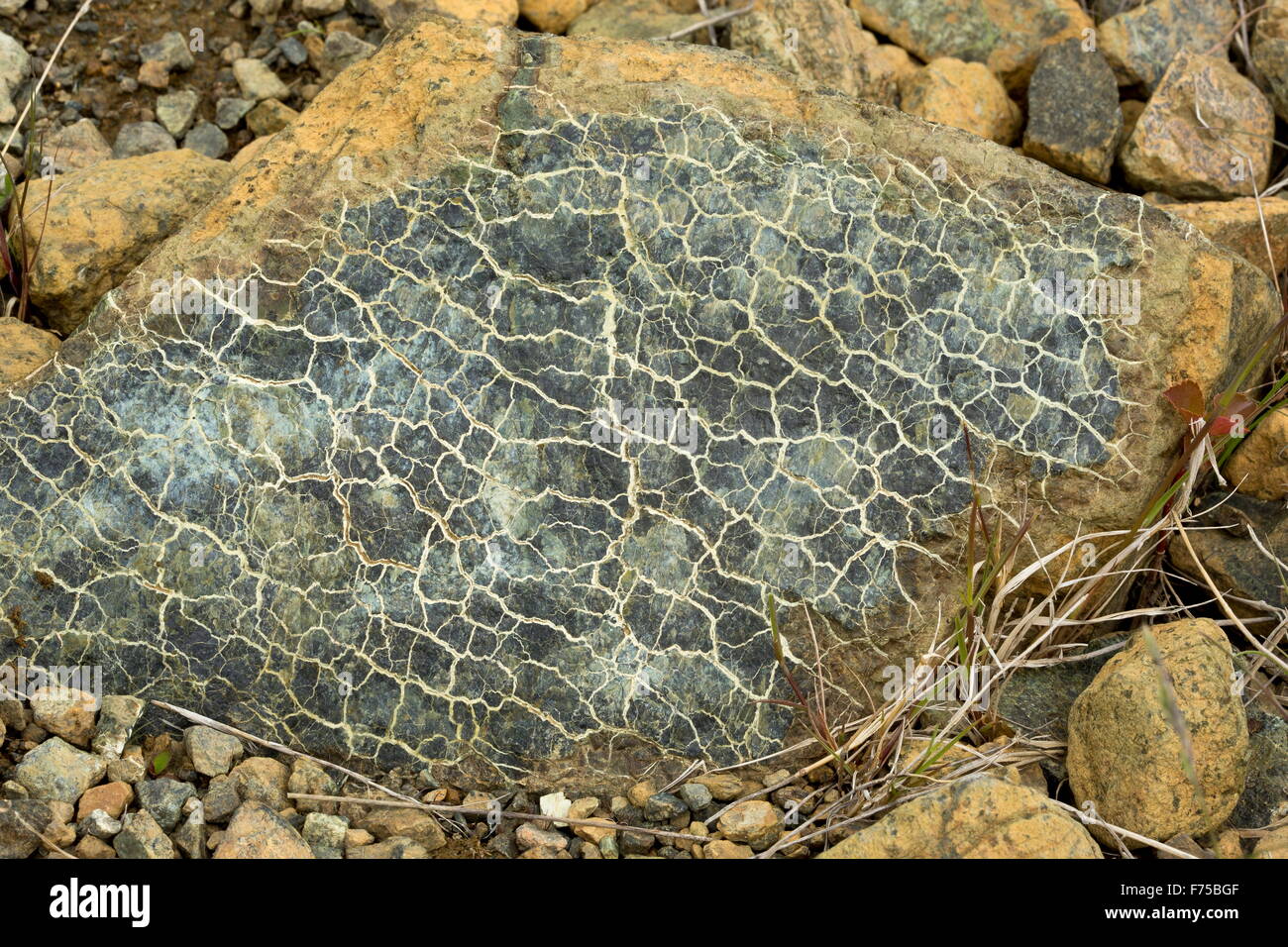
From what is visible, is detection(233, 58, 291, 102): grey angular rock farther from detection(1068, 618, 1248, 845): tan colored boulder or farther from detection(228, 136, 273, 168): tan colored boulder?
detection(1068, 618, 1248, 845): tan colored boulder

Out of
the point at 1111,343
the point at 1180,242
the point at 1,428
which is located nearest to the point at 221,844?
the point at 1,428

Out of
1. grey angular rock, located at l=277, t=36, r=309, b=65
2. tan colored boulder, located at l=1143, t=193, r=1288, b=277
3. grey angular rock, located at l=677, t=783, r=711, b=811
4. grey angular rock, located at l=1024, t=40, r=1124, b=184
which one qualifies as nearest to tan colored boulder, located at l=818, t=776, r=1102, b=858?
grey angular rock, located at l=677, t=783, r=711, b=811

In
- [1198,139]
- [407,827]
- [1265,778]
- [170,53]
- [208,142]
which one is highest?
[1198,139]

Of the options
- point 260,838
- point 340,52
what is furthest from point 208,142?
point 260,838

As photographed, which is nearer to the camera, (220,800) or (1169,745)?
(1169,745)

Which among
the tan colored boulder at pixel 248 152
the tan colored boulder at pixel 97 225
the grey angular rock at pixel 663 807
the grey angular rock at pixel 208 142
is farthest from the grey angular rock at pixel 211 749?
the grey angular rock at pixel 208 142

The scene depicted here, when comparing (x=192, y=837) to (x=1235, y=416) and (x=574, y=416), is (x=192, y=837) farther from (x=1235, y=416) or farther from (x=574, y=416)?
(x=1235, y=416)
